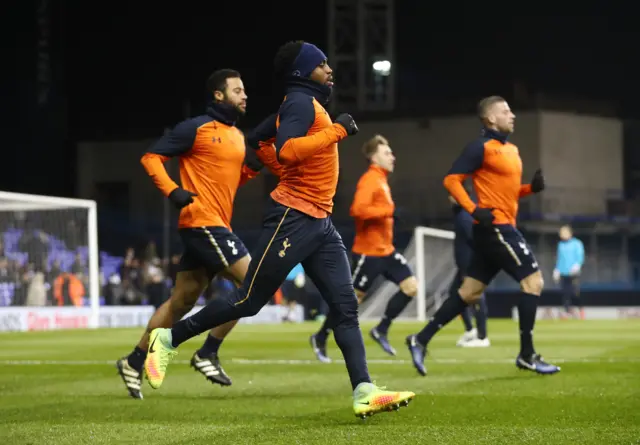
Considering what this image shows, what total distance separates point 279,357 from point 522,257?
3.99 meters

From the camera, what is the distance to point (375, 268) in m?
12.9

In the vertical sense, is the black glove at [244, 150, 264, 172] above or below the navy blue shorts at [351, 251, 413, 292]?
above

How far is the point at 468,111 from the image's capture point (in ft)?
161

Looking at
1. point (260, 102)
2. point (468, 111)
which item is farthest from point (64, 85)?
point (468, 111)

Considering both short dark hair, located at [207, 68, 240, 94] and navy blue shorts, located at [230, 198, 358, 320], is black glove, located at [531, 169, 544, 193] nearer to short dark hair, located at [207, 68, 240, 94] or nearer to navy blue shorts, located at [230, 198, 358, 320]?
short dark hair, located at [207, 68, 240, 94]

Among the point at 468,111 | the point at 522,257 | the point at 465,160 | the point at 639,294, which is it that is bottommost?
the point at 639,294

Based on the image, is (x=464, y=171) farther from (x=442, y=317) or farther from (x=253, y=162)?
(x=253, y=162)

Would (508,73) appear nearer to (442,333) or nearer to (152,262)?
(152,262)

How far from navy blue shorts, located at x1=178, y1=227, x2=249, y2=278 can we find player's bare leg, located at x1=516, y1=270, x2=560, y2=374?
2703mm

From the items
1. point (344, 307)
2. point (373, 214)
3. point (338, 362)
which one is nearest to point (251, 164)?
point (344, 307)

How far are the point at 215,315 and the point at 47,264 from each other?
17228mm

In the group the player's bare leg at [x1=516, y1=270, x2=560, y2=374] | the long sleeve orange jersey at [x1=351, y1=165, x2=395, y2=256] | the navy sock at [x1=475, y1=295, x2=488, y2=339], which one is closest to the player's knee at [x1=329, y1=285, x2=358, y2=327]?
the player's bare leg at [x1=516, y1=270, x2=560, y2=374]

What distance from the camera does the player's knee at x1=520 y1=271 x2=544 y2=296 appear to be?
984cm

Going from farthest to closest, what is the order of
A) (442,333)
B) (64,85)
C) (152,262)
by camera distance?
1. (64,85)
2. (152,262)
3. (442,333)
